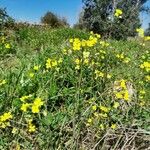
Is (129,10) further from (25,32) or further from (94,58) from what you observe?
(94,58)

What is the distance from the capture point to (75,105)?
12.2 feet

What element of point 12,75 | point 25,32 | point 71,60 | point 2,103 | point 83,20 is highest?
point 83,20

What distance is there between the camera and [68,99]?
547cm

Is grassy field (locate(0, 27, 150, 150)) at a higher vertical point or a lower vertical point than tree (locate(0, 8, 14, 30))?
lower

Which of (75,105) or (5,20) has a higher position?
(5,20)

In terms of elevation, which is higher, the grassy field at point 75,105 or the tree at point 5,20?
the tree at point 5,20

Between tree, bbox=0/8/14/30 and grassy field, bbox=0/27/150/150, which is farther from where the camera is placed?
tree, bbox=0/8/14/30

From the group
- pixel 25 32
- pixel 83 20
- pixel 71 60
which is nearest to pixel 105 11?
pixel 83 20

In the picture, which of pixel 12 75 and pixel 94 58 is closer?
pixel 12 75

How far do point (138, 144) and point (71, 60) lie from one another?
2.65 metres

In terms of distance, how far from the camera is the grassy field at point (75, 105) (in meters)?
3.96

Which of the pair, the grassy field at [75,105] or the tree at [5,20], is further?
the tree at [5,20]

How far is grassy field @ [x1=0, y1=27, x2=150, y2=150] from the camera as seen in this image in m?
3.96

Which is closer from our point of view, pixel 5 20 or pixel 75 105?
pixel 75 105
